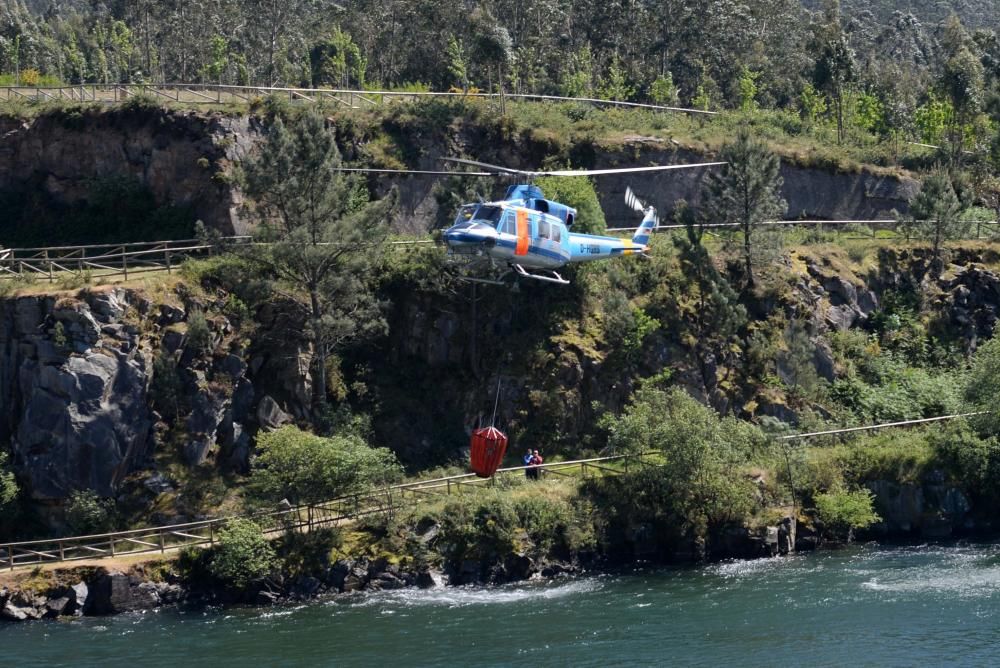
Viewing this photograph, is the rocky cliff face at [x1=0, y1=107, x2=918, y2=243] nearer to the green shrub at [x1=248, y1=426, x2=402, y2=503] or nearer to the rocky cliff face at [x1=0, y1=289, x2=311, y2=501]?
the rocky cliff face at [x1=0, y1=289, x2=311, y2=501]

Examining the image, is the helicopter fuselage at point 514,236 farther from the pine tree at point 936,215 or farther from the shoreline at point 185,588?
the pine tree at point 936,215

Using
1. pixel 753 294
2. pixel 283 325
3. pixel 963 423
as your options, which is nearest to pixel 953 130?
pixel 753 294

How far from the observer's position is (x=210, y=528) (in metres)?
46.9

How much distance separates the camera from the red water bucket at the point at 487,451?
47750mm

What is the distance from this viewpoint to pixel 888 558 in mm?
48688

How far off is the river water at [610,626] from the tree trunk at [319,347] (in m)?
10.1

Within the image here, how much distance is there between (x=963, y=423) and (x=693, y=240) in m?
13.8

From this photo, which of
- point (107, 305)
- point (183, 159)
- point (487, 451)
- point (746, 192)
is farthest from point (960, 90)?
point (107, 305)

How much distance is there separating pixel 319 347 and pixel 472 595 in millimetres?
12029

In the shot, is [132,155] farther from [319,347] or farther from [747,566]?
[747,566]

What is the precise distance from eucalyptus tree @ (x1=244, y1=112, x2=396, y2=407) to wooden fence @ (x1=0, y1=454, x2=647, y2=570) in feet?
19.0

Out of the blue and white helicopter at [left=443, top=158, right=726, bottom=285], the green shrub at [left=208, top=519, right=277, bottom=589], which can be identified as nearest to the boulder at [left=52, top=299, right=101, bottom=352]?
the green shrub at [left=208, top=519, right=277, bottom=589]

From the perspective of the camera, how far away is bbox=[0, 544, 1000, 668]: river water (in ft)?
128

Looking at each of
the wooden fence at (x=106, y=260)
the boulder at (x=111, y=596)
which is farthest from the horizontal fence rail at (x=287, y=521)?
the wooden fence at (x=106, y=260)
